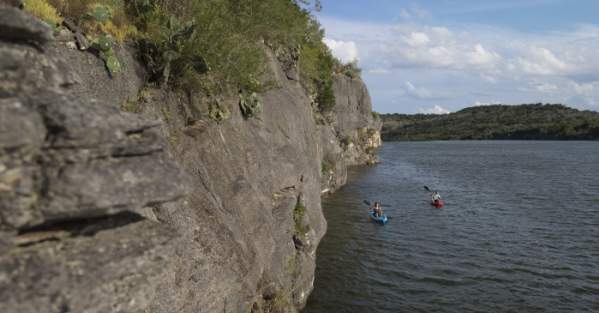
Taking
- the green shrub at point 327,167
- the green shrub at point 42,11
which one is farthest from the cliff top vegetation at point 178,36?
the green shrub at point 327,167

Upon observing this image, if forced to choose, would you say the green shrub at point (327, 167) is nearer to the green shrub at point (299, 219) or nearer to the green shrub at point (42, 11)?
the green shrub at point (299, 219)

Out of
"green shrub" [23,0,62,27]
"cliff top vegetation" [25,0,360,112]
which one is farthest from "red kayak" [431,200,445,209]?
"green shrub" [23,0,62,27]

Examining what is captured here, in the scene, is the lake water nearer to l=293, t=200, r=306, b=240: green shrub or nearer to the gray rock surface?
l=293, t=200, r=306, b=240: green shrub

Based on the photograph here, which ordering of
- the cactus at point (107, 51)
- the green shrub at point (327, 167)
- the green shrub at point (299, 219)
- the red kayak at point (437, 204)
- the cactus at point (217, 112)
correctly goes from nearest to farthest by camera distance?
the cactus at point (107, 51) → the cactus at point (217, 112) → the green shrub at point (299, 219) → the red kayak at point (437, 204) → the green shrub at point (327, 167)

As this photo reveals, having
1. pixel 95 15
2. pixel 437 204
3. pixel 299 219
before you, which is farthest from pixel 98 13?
pixel 437 204

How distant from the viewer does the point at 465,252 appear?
77.5 feet

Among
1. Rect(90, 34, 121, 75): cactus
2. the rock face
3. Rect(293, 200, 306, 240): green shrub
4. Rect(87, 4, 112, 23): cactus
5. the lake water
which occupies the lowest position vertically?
the lake water

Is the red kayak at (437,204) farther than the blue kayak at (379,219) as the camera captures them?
Yes

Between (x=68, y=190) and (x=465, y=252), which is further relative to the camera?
(x=465, y=252)

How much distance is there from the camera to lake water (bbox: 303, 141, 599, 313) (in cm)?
1792

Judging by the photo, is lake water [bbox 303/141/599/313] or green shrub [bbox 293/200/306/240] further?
lake water [bbox 303/141/599/313]

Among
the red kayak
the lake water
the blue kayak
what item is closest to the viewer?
the lake water

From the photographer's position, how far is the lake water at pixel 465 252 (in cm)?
1792

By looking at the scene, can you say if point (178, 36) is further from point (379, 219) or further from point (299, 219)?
point (379, 219)
